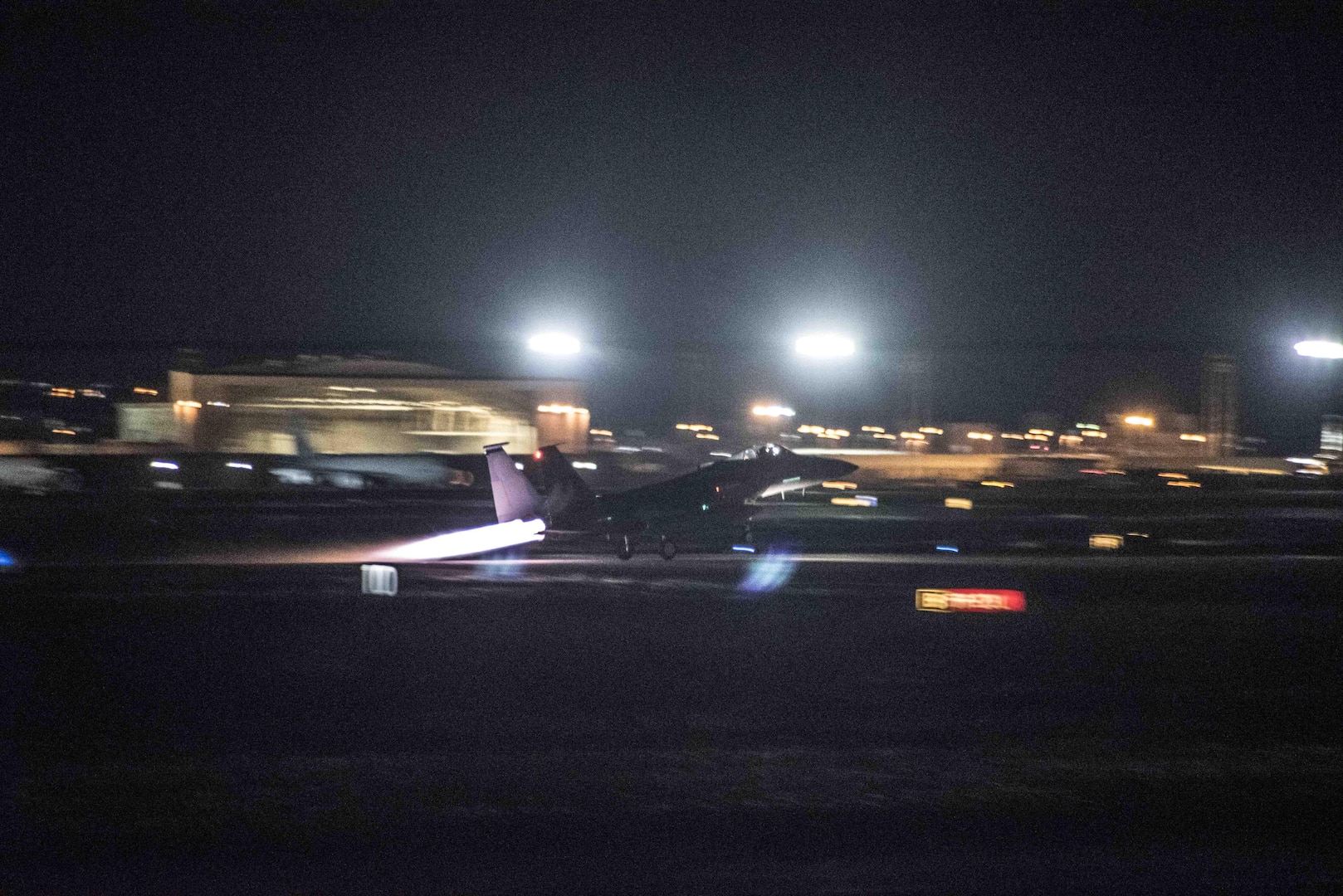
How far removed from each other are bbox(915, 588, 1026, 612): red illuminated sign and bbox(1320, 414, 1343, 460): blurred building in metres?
41.7

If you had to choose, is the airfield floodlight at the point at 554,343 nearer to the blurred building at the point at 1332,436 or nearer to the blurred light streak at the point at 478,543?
the blurred light streak at the point at 478,543

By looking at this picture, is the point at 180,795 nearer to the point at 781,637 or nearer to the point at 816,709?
the point at 816,709

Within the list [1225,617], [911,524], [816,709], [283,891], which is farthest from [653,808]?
[911,524]

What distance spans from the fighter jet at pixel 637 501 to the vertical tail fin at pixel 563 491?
2 centimetres

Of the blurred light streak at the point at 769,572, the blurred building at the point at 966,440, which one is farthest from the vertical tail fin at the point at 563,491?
the blurred building at the point at 966,440

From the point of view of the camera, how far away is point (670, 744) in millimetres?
7684

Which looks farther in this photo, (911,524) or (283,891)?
(911,524)

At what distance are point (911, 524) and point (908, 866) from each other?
22155mm

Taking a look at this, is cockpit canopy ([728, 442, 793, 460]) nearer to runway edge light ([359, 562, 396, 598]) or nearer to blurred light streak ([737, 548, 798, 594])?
blurred light streak ([737, 548, 798, 594])

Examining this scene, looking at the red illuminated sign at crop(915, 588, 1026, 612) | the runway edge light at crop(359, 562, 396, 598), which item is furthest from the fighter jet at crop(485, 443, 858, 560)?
the red illuminated sign at crop(915, 588, 1026, 612)

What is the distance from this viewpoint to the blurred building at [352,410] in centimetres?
4400

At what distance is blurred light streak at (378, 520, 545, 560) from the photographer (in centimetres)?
2102

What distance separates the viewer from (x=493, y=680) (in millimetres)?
9766

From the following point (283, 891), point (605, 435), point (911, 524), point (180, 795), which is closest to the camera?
point (283, 891)
